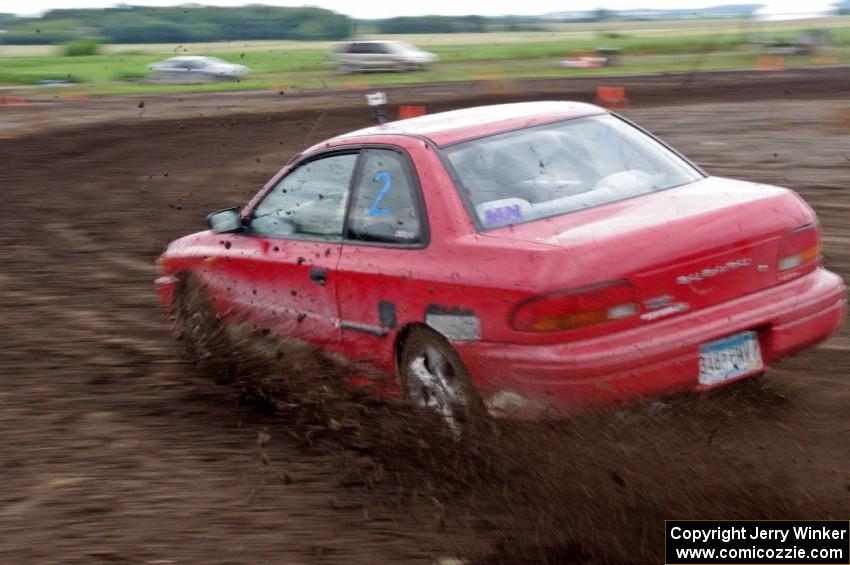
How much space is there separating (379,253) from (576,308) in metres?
1.16

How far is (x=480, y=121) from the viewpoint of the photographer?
5699 mm

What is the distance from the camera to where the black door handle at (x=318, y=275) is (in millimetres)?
5703

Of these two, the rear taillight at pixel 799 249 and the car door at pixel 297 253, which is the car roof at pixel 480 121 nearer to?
the car door at pixel 297 253

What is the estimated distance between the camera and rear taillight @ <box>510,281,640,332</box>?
179 inches

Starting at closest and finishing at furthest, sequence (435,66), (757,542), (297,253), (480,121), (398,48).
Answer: (757,542) → (480,121) → (297,253) → (398,48) → (435,66)

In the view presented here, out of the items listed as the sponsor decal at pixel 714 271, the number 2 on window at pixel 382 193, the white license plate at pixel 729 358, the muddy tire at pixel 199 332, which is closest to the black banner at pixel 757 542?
the white license plate at pixel 729 358

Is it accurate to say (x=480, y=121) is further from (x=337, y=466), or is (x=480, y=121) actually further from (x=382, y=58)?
(x=382, y=58)

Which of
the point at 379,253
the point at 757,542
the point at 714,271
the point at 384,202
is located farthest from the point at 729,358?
the point at 384,202

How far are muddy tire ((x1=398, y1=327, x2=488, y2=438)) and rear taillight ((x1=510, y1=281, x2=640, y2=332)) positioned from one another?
0.43 meters

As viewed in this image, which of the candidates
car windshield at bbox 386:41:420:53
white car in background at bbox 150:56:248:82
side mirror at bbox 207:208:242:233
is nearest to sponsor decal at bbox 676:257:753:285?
side mirror at bbox 207:208:242:233

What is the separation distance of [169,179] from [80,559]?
12677mm

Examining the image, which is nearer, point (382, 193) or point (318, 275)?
point (382, 193)

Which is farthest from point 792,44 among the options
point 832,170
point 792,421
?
point 792,421

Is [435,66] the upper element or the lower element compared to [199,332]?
lower
